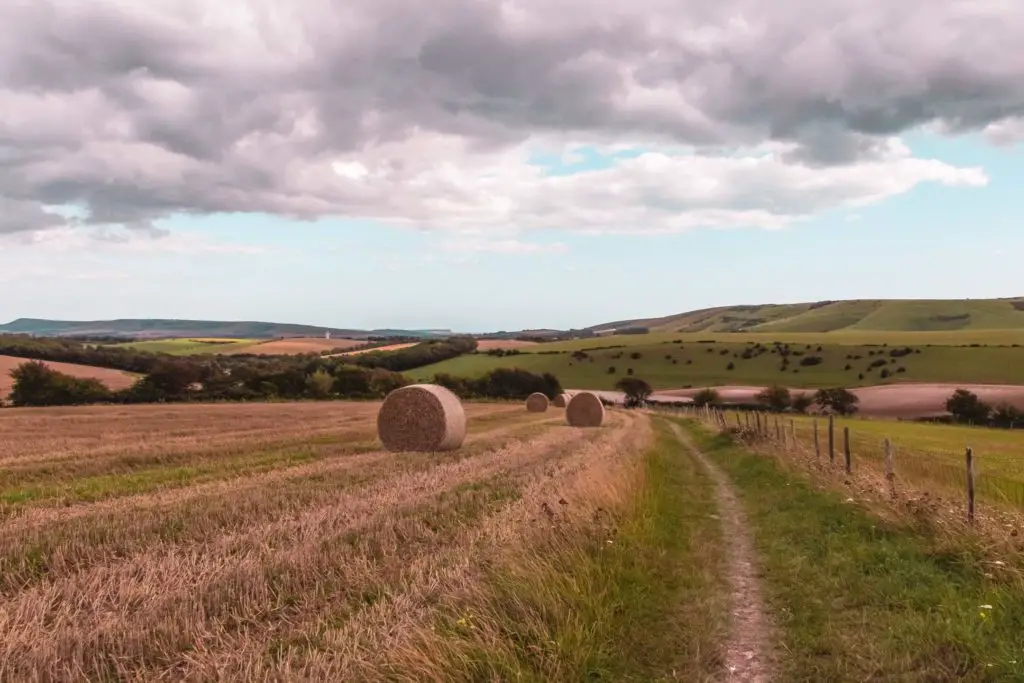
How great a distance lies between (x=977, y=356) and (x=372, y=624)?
126148mm

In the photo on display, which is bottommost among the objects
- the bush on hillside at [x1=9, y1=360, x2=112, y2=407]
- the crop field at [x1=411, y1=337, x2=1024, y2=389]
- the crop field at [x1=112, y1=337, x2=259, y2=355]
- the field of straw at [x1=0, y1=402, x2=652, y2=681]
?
the crop field at [x1=411, y1=337, x2=1024, y2=389]

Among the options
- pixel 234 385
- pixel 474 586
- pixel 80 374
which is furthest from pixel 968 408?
pixel 80 374

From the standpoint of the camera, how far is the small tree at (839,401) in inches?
3292

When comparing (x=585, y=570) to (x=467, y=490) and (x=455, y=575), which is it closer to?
(x=455, y=575)

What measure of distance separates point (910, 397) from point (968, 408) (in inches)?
404

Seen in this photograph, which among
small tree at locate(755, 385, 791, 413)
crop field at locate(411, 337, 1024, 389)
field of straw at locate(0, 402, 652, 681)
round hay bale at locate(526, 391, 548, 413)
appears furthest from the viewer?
crop field at locate(411, 337, 1024, 389)

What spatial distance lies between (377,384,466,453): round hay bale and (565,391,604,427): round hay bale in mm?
18076

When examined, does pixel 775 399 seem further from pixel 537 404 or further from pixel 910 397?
pixel 537 404

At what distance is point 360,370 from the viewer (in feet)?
287

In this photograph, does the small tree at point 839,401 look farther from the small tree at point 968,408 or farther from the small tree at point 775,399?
the small tree at point 968,408

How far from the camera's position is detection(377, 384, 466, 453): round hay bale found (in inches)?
1048

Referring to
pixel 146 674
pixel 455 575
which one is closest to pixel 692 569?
pixel 455 575

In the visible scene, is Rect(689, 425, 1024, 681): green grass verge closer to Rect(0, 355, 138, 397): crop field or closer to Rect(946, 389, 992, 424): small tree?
Rect(946, 389, 992, 424): small tree

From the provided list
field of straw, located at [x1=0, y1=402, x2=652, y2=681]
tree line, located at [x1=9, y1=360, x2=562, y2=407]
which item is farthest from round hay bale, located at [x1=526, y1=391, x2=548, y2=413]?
field of straw, located at [x1=0, y1=402, x2=652, y2=681]
